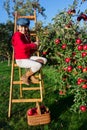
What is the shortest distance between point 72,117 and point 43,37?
2.21m

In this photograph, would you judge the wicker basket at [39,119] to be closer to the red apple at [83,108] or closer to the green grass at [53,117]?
the green grass at [53,117]

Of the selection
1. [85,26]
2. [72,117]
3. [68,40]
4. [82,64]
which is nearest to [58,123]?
[72,117]

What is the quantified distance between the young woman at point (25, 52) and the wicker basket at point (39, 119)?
2.79 ft

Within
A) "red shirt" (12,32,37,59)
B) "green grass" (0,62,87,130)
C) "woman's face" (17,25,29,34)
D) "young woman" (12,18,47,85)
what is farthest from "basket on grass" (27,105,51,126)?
"woman's face" (17,25,29,34)

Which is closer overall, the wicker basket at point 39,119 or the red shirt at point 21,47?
the wicker basket at point 39,119

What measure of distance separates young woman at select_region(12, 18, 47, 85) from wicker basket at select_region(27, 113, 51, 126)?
2.79 feet

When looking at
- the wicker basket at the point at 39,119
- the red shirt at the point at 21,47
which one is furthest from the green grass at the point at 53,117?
the red shirt at the point at 21,47

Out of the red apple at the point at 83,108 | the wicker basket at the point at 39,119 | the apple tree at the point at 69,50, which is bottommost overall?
the wicker basket at the point at 39,119

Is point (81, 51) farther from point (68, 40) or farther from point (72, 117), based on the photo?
point (72, 117)

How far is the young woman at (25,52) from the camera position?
788 cm

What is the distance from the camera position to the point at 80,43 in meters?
8.10

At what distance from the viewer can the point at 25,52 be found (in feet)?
26.1

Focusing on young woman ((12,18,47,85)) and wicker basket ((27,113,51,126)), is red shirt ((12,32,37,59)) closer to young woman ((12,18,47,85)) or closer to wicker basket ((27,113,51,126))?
young woman ((12,18,47,85))

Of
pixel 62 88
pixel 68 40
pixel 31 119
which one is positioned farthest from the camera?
pixel 62 88
